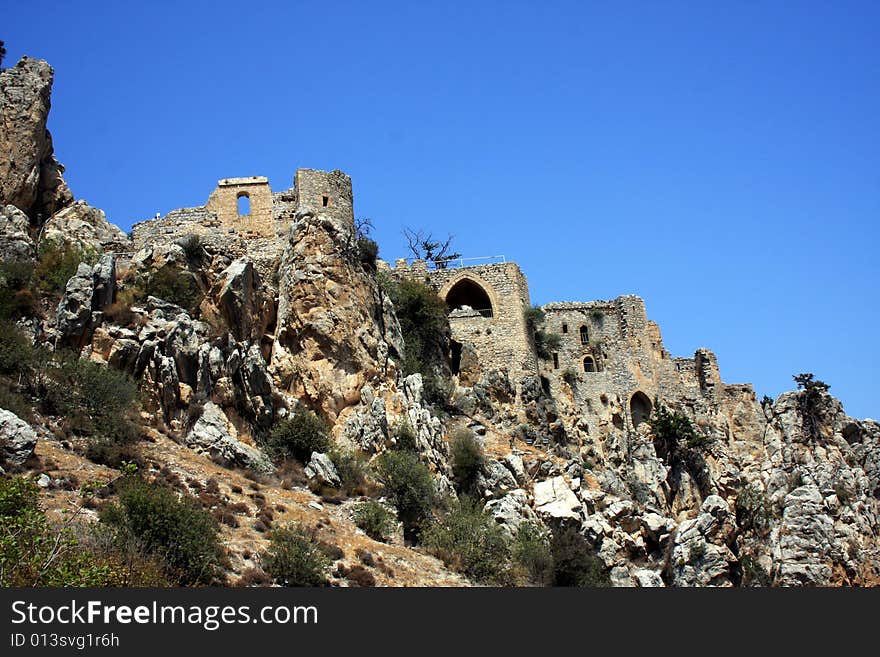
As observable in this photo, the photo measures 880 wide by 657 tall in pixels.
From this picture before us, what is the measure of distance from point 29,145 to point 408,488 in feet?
58.6

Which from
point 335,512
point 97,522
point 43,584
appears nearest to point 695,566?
point 335,512

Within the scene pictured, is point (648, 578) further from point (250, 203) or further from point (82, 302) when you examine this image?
point (82, 302)

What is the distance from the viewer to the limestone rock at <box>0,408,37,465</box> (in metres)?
21.7

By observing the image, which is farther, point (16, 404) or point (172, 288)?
point (172, 288)

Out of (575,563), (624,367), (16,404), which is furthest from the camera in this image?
(624,367)

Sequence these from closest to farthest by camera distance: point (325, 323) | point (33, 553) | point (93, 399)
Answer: point (33, 553) → point (93, 399) → point (325, 323)

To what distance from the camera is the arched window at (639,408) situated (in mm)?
44034

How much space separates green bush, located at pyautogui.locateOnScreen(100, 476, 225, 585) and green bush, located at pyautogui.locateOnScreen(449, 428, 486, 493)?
1372 centimetres

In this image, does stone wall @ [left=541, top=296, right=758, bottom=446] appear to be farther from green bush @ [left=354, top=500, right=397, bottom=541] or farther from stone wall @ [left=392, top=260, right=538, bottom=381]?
green bush @ [left=354, top=500, right=397, bottom=541]

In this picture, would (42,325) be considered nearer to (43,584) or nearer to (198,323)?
(198,323)

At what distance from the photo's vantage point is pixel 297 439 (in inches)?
1159

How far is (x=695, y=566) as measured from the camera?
117 feet

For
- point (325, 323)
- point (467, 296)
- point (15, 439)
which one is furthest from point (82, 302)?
point (467, 296)

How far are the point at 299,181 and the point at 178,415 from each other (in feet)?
37.2
